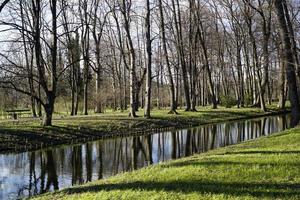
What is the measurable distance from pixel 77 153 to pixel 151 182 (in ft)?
38.1

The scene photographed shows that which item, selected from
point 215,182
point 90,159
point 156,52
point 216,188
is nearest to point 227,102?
point 156,52

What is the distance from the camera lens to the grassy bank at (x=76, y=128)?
2323 centimetres

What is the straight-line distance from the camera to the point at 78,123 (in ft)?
95.5

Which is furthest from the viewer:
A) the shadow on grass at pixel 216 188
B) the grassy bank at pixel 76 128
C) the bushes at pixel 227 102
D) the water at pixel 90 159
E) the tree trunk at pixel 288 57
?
the bushes at pixel 227 102

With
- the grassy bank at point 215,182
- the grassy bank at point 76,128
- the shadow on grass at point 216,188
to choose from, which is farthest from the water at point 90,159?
the shadow on grass at point 216,188

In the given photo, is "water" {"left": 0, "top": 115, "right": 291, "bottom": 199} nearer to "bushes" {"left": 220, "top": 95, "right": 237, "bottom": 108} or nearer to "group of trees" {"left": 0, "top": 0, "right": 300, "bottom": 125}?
"group of trees" {"left": 0, "top": 0, "right": 300, "bottom": 125}

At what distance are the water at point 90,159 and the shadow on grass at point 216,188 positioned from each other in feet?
15.3

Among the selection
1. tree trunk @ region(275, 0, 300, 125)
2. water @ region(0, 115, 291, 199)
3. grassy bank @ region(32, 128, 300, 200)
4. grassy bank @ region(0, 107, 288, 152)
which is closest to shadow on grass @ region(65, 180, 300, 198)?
grassy bank @ region(32, 128, 300, 200)

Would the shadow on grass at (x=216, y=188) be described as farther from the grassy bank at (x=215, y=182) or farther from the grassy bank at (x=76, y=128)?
the grassy bank at (x=76, y=128)

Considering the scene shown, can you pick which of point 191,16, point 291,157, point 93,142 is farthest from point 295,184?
point 191,16

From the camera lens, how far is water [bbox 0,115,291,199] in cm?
1474

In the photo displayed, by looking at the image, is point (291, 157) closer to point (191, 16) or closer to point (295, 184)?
point (295, 184)

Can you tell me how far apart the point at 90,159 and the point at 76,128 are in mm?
8720

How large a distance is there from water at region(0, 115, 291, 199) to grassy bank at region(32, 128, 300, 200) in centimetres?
414
